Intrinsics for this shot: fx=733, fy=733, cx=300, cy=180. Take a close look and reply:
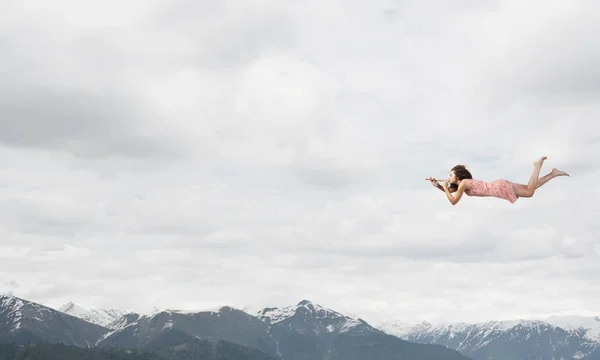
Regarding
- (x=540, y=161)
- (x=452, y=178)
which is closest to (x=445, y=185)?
(x=452, y=178)

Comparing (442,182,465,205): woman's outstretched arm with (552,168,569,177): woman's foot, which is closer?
(552,168,569,177): woman's foot

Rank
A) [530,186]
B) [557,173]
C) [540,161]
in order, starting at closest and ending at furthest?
1. [540,161]
2. [557,173]
3. [530,186]

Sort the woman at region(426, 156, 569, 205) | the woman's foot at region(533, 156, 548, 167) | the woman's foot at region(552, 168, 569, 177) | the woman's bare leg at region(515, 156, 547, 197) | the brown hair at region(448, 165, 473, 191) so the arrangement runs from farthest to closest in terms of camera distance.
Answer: the brown hair at region(448, 165, 473, 191) → the woman at region(426, 156, 569, 205) → the woman's bare leg at region(515, 156, 547, 197) → the woman's foot at region(552, 168, 569, 177) → the woman's foot at region(533, 156, 548, 167)

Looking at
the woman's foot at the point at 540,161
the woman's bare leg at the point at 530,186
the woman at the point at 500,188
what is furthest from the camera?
the woman at the point at 500,188

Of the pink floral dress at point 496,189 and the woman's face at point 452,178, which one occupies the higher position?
the woman's face at point 452,178

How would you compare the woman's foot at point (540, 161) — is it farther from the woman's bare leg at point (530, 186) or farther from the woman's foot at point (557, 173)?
the woman's foot at point (557, 173)

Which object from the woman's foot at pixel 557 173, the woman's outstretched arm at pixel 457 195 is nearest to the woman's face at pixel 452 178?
the woman's outstretched arm at pixel 457 195

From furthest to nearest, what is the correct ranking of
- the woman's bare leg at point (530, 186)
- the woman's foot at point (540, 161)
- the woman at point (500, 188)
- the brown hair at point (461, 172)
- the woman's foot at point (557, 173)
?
the brown hair at point (461, 172) < the woman at point (500, 188) < the woman's bare leg at point (530, 186) < the woman's foot at point (557, 173) < the woman's foot at point (540, 161)

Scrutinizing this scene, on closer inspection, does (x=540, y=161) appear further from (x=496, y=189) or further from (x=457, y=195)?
(x=457, y=195)

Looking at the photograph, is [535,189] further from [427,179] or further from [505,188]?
[427,179]

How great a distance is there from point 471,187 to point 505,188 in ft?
3.42

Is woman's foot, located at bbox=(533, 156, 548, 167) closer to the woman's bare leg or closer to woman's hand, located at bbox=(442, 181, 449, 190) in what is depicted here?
the woman's bare leg

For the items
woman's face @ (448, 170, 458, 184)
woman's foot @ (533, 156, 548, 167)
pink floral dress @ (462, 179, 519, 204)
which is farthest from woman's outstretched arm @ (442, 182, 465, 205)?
woman's foot @ (533, 156, 548, 167)

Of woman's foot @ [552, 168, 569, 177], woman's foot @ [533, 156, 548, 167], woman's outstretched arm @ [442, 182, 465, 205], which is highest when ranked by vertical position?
woman's foot @ [533, 156, 548, 167]
